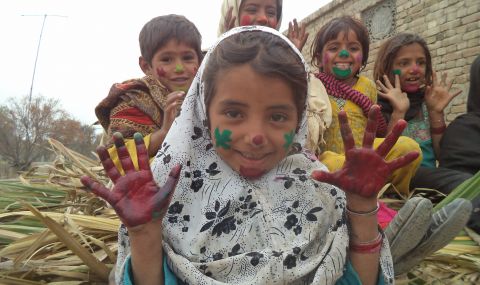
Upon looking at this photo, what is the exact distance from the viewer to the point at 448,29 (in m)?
8.16

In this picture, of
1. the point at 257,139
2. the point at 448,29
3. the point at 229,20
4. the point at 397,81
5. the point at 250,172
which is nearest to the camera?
the point at 257,139

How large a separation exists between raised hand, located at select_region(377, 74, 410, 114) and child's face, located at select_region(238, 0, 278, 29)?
3.07ft

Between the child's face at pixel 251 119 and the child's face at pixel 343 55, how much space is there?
1609mm

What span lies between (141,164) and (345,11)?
10.7 m

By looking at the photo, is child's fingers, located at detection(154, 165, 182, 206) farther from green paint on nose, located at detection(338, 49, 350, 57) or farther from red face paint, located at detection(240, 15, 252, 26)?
green paint on nose, located at detection(338, 49, 350, 57)

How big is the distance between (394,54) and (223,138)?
222cm

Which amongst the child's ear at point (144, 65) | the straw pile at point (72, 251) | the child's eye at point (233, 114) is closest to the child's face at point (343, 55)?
the child's ear at point (144, 65)

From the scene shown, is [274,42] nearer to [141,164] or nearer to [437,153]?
[141,164]

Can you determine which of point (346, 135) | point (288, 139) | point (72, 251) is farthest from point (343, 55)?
point (72, 251)

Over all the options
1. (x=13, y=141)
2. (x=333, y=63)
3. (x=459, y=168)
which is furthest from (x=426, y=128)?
(x=13, y=141)

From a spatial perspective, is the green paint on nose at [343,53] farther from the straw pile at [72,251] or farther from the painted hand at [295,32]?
the straw pile at [72,251]

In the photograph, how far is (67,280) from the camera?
1.30 m

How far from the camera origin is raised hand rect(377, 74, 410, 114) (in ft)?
9.02

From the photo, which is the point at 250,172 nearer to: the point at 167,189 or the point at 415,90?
the point at 167,189
